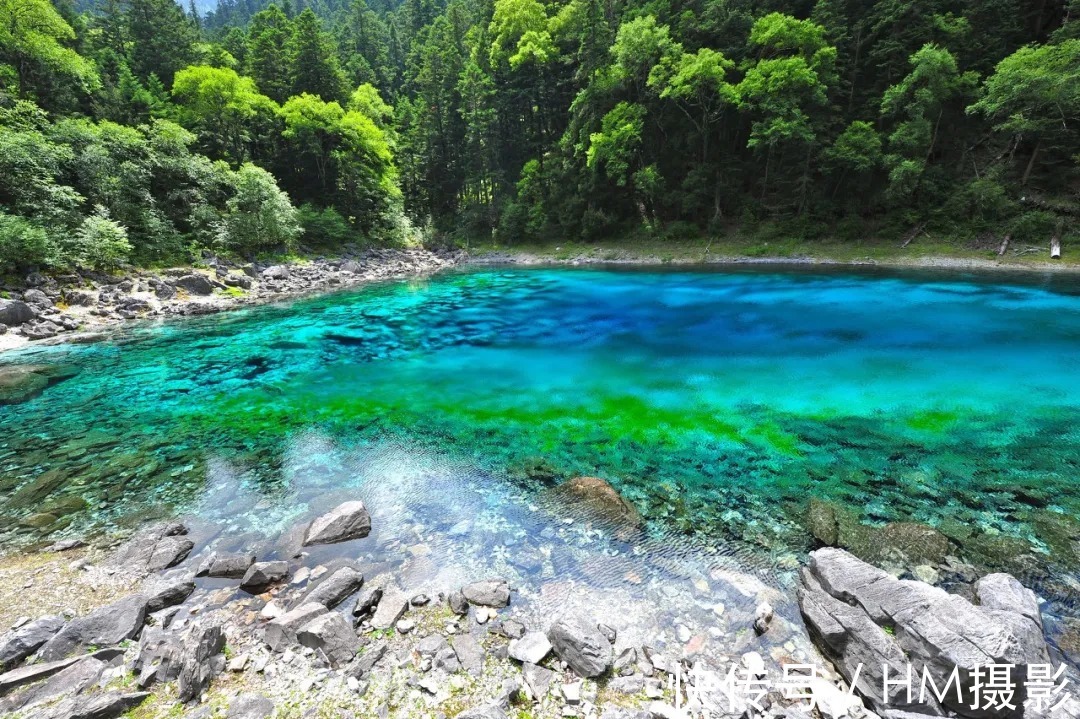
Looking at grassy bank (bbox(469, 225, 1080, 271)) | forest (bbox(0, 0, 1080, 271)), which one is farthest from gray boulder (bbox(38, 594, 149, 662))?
grassy bank (bbox(469, 225, 1080, 271))

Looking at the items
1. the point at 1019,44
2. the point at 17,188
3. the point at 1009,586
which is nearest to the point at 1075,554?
the point at 1009,586

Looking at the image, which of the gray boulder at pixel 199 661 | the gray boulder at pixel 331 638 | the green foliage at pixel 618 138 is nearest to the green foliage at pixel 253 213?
the green foliage at pixel 618 138

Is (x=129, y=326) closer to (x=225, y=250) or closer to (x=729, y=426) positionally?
(x=225, y=250)

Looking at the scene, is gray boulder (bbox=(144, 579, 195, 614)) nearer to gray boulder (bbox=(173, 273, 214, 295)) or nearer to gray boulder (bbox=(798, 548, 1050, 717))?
gray boulder (bbox=(798, 548, 1050, 717))

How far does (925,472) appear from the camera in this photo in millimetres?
7000

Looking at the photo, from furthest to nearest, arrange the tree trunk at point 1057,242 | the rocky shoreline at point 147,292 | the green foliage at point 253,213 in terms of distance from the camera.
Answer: the green foliage at point 253,213 < the tree trunk at point 1057,242 < the rocky shoreline at point 147,292

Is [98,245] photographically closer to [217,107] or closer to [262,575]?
[217,107]

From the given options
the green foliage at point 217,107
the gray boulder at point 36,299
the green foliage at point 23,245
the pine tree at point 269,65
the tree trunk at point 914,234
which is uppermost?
the pine tree at point 269,65

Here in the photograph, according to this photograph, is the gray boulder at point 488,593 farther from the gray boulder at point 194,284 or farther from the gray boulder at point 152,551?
the gray boulder at point 194,284

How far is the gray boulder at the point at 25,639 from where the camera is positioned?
12.7ft

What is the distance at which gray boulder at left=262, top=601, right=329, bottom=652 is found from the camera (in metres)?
4.05

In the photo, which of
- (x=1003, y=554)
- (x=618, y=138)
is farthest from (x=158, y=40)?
(x=1003, y=554)

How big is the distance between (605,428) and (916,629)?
19.3 ft

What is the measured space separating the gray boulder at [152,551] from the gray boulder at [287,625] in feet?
7.60
